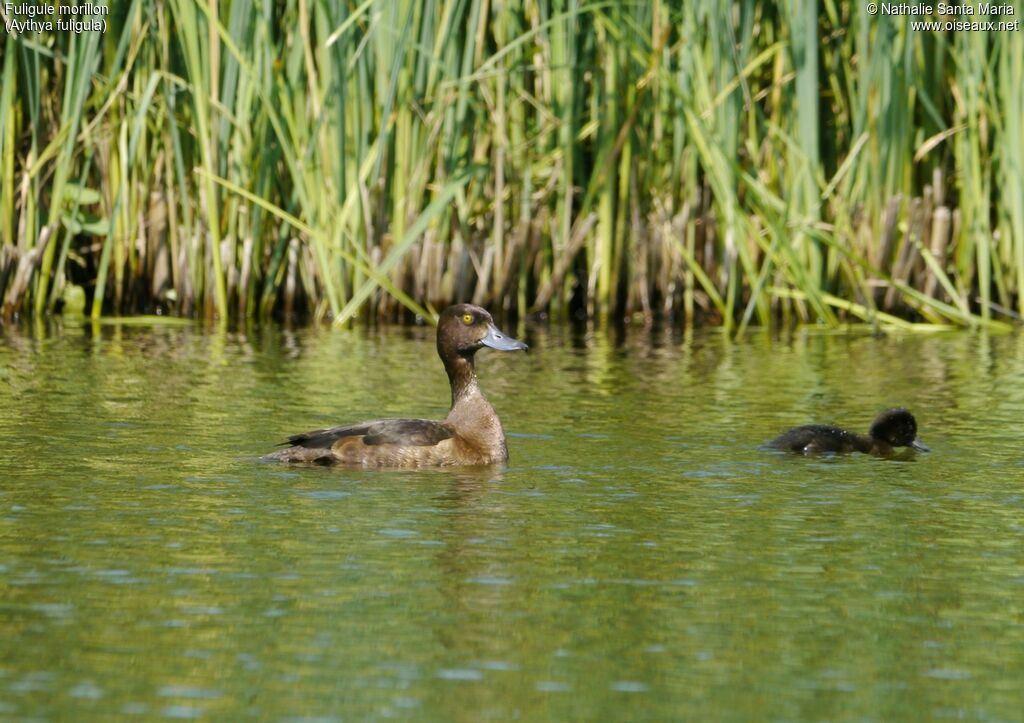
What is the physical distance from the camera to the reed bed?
45.6 ft

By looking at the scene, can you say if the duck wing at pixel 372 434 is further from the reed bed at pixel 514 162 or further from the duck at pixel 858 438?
the reed bed at pixel 514 162

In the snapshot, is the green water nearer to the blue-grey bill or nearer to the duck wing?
the duck wing

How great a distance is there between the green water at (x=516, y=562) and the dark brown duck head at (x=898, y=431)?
0.16 metres

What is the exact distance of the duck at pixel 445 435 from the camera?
8.30 m

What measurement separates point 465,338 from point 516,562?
3.09 meters

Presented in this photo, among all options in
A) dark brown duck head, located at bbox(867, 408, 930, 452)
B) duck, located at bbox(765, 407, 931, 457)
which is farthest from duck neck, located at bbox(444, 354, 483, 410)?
dark brown duck head, located at bbox(867, 408, 930, 452)

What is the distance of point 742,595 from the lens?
591cm

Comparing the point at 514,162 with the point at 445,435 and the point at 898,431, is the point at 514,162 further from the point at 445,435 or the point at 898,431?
the point at 445,435

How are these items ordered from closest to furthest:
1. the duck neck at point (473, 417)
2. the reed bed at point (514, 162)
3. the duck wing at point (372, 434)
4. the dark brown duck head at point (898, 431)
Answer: the duck wing at point (372, 434) → the duck neck at point (473, 417) → the dark brown duck head at point (898, 431) → the reed bed at point (514, 162)

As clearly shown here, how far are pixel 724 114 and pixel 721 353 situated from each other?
2.05 m

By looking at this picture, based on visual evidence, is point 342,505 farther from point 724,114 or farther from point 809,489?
point 724,114

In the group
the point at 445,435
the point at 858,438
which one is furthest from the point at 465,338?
the point at 858,438

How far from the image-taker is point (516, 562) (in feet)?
20.9

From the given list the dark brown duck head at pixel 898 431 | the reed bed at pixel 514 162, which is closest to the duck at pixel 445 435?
the dark brown duck head at pixel 898 431
